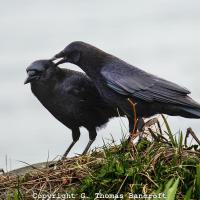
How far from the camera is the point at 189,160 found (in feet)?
21.9

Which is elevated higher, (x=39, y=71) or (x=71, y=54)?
(x=71, y=54)

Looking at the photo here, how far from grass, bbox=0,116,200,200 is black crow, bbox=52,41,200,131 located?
1637 millimetres

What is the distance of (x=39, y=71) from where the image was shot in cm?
929

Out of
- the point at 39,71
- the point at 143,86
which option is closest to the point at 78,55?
the point at 39,71

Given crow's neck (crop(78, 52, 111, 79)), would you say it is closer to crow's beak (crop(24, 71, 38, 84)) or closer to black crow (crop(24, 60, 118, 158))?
black crow (crop(24, 60, 118, 158))

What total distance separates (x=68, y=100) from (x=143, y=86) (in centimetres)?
96

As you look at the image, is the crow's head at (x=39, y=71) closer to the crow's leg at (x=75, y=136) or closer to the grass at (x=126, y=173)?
the crow's leg at (x=75, y=136)

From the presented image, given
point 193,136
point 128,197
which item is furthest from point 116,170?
point 193,136

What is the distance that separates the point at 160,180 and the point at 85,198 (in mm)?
650

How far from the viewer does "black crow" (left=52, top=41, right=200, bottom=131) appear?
9.00 metres

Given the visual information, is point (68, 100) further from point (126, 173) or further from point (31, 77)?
point (126, 173)

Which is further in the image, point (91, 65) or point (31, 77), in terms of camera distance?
point (91, 65)

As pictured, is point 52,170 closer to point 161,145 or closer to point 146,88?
point 161,145

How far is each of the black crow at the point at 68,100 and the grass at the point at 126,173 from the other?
6.06ft
